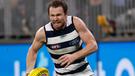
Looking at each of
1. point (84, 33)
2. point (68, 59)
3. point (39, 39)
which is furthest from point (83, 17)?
point (68, 59)

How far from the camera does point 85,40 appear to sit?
7.98 m

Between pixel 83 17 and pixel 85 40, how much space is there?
415 centimetres

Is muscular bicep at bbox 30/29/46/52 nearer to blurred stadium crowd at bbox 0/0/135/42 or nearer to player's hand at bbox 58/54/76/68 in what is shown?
player's hand at bbox 58/54/76/68

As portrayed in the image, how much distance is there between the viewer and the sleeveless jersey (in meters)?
8.08

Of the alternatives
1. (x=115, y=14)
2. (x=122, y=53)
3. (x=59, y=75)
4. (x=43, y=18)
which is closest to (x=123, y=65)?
(x=122, y=53)

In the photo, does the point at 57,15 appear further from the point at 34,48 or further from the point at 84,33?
the point at 34,48

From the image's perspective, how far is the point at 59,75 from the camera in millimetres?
8242

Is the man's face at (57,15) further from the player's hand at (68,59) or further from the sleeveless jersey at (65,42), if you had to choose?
the player's hand at (68,59)

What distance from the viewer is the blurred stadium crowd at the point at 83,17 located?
11828 mm

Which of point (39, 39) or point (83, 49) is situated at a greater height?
point (39, 39)

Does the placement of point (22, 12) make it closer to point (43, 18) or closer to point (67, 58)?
point (43, 18)

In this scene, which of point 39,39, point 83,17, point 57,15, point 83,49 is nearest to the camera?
point 57,15

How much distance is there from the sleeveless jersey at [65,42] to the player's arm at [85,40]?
83 mm

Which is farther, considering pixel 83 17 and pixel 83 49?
pixel 83 17
